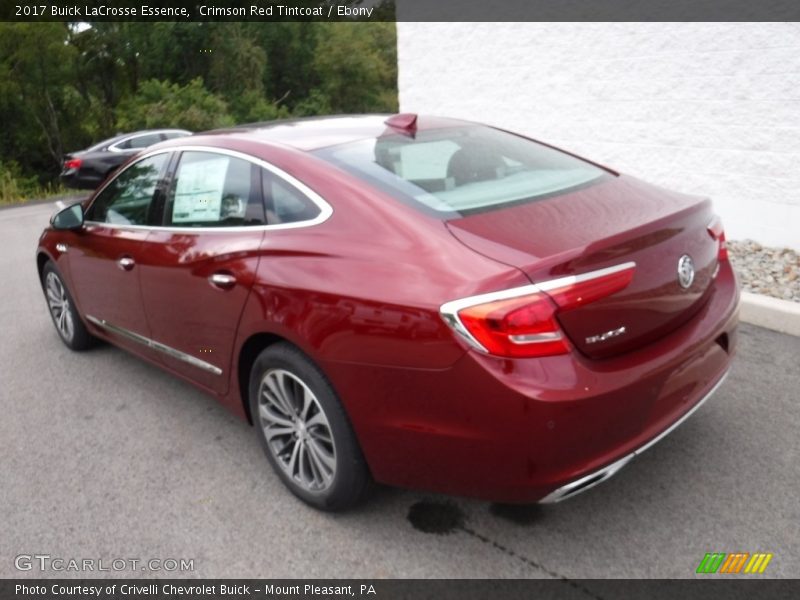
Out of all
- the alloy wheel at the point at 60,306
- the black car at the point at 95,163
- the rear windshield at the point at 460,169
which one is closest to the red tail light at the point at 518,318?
the rear windshield at the point at 460,169

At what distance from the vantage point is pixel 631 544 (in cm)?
268

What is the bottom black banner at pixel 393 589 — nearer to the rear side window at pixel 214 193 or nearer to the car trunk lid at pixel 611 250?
the car trunk lid at pixel 611 250

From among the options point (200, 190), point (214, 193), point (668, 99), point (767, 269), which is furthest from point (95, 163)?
point (767, 269)

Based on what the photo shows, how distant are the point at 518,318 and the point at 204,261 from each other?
1.68 m

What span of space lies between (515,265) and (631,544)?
1.18 metres

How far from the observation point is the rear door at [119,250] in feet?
12.9

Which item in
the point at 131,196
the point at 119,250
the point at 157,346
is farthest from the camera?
Answer: the point at 131,196

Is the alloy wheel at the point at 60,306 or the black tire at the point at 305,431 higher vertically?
the black tire at the point at 305,431

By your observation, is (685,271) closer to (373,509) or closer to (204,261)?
(373,509)

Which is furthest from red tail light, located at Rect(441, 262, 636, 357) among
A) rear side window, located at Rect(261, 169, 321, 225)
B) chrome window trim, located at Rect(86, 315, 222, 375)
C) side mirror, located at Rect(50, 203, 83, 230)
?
side mirror, located at Rect(50, 203, 83, 230)

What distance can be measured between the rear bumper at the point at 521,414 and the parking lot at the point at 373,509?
14.4 inches

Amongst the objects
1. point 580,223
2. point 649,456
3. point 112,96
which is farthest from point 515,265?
point 112,96

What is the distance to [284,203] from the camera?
3061 millimetres

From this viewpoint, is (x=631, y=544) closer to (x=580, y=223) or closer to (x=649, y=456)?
(x=649, y=456)
